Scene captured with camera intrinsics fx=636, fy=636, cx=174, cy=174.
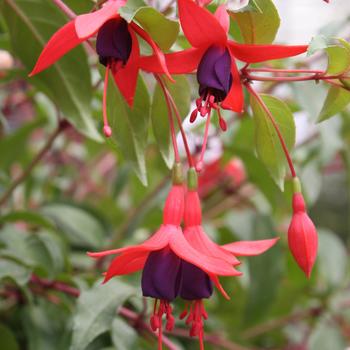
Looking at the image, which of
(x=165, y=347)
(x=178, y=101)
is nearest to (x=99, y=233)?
(x=165, y=347)

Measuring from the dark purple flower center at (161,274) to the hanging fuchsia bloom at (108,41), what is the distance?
107 mm

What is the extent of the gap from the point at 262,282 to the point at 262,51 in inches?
26.4

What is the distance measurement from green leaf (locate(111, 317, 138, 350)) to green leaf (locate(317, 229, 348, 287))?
22.6 inches

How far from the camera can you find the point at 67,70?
77cm

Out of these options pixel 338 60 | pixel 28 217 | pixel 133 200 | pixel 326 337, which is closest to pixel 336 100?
pixel 338 60

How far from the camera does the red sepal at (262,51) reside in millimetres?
473

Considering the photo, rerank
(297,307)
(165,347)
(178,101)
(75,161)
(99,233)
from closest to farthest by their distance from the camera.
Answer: (178,101)
(165,347)
(99,233)
(297,307)
(75,161)

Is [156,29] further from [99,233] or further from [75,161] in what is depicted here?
[75,161]

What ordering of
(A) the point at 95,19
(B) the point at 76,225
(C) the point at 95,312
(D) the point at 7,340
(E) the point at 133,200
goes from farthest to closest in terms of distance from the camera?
(E) the point at 133,200 < (B) the point at 76,225 < (D) the point at 7,340 < (C) the point at 95,312 < (A) the point at 95,19

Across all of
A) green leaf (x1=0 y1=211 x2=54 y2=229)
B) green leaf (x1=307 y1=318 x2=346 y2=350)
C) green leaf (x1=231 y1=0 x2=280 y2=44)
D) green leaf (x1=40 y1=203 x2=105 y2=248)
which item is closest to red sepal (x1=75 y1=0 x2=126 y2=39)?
green leaf (x1=231 y1=0 x2=280 y2=44)

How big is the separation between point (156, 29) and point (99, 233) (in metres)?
0.63

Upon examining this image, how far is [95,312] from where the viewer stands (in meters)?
0.69

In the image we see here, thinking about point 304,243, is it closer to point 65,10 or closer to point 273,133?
point 273,133

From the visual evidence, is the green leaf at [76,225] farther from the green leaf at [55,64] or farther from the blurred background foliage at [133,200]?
the green leaf at [55,64]
